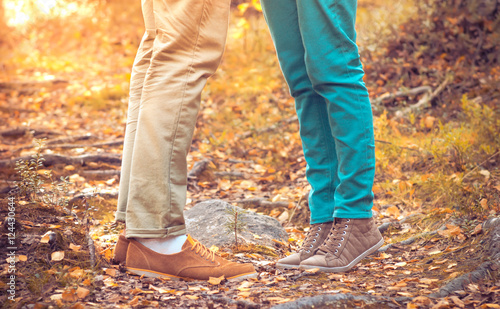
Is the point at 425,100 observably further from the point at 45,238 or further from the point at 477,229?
the point at 45,238

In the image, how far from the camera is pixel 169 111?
5.82ft

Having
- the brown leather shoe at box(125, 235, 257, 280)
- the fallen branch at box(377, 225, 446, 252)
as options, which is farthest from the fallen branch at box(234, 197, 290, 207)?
the brown leather shoe at box(125, 235, 257, 280)

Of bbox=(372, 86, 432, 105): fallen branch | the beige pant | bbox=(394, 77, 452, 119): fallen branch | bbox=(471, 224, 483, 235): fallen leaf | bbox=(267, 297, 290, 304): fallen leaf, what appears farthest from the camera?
bbox=(372, 86, 432, 105): fallen branch

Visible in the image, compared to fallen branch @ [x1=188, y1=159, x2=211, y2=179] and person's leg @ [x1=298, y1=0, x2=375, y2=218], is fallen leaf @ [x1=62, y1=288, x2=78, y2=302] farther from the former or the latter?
fallen branch @ [x1=188, y1=159, x2=211, y2=179]

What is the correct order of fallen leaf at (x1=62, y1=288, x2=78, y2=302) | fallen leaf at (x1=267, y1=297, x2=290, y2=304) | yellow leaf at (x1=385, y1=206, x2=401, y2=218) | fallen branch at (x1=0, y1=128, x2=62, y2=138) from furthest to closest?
fallen branch at (x1=0, y1=128, x2=62, y2=138), yellow leaf at (x1=385, y1=206, x2=401, y2=218), fallen leaf at (x1=267, y1=297, x2=290, y2=304), fallen leaf at (x1=62, y1=288, x2=78, y2=302)

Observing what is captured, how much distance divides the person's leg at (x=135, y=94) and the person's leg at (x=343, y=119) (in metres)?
0.70

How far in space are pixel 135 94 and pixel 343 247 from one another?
48.8 inches

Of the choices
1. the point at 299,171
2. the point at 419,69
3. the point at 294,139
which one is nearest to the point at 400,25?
the point at 419,69

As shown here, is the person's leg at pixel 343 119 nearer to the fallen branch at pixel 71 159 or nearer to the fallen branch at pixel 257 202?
the fallen branch at pixel 257 202

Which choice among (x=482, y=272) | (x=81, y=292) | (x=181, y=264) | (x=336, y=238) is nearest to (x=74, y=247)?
(x=81, y=292)

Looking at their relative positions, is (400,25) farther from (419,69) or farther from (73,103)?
(73,103)

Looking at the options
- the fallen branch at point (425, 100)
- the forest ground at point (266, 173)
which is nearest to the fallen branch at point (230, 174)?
the forest ground at point (266, 173)

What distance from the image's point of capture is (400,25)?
6.28 meters

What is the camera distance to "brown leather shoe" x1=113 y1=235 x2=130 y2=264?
192 centimetres
